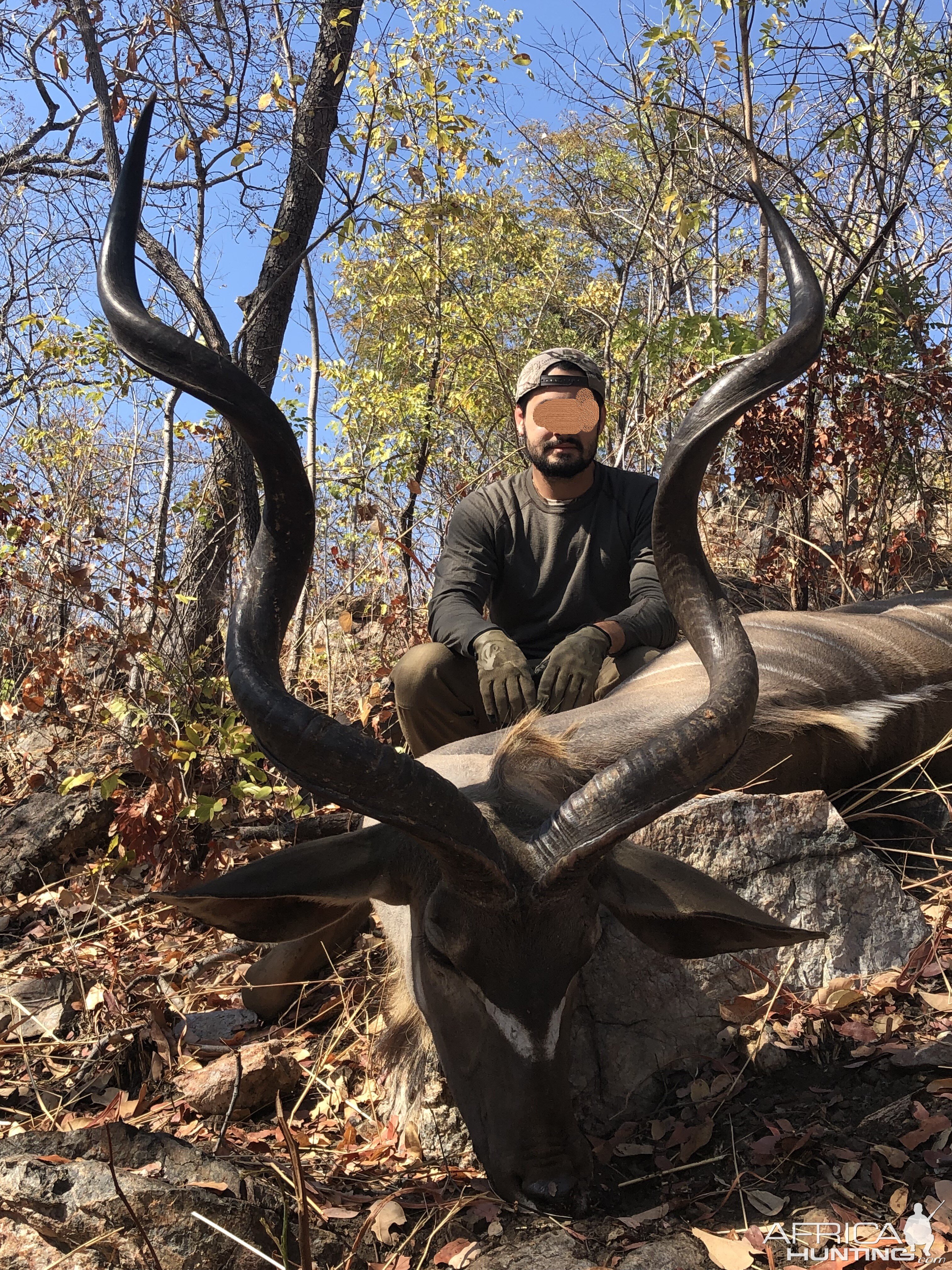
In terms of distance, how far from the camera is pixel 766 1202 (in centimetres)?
222

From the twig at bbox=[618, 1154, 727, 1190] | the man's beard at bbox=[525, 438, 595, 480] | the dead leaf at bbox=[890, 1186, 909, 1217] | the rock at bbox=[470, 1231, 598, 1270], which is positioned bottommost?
the twig at bbox=[618, 1154, 727, 1190]

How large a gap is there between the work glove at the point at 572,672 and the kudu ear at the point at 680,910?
4.13 ft

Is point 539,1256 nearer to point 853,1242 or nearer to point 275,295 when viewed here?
point 853,1242

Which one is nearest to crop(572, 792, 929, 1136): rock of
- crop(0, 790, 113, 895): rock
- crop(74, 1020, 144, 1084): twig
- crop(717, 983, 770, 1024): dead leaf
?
crop(717, 983, 770, 1024): dead leaf

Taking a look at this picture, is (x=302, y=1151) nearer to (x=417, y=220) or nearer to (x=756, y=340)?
(x=756, y=340)

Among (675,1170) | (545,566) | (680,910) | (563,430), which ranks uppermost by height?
(563,430)

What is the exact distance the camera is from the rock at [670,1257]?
79.1 inches

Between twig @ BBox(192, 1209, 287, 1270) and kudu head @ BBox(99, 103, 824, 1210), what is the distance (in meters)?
0.53

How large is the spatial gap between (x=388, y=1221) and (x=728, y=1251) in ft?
2.40

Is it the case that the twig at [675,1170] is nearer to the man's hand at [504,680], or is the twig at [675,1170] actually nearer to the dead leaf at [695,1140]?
the dead leaf at [695,1140]

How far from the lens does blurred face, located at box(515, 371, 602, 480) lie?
188 inches

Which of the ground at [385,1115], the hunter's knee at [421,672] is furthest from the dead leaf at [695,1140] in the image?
the hunter's knee at [421,672]

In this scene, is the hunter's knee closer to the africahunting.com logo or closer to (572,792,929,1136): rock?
(572,792,929,1136): rock

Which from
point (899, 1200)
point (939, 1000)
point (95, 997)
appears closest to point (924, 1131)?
point (899, 1200)
